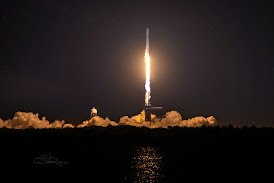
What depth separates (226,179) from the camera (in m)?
82.7

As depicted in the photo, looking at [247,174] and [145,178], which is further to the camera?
[247,174]

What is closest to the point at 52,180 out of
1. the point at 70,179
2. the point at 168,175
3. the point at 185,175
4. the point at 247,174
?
the point at 70,179

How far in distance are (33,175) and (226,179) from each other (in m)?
59.2

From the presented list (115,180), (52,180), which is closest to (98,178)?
(115,180)

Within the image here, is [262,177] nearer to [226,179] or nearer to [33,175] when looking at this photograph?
[226,179]

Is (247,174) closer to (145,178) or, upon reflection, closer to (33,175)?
(145,178)

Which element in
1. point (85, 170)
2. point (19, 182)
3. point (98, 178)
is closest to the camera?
point (19, 182)

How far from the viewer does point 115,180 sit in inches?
3130

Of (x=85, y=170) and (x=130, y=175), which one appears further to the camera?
(x=85, y=170)

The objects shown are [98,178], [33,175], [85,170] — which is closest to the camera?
[98,178]

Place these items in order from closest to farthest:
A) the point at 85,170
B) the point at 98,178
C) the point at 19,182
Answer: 1. the point at 19,182
2. the point at 98,178
3. the point at 85,170

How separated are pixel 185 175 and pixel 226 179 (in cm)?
1228

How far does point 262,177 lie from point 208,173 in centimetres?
1609

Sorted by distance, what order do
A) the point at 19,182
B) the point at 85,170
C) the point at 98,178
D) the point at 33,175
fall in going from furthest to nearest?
1. the point at 85,170
2. the point at 33,175
3. the point at 98,178
4. the point at 19,182
